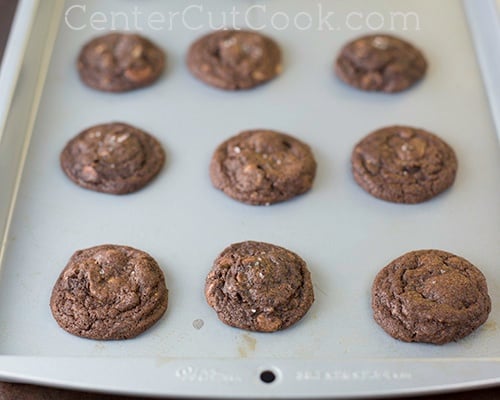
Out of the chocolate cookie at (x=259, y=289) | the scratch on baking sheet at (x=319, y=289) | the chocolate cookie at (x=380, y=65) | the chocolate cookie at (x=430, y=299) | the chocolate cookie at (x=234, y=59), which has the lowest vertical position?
the chocolate cookie at (x=430, y=299)

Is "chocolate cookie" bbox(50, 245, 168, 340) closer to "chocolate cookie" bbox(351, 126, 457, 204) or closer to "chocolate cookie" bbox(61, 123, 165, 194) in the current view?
A: "chocolate cookie" bbox(61, 123, 165, 194)

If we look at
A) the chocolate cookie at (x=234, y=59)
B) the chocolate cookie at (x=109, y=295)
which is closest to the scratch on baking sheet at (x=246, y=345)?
the chocolate cookie at (x=109, y=295)

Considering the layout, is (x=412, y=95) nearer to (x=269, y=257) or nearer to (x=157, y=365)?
(x=269, y=257)

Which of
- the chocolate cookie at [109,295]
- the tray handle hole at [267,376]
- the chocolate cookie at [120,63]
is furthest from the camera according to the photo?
the chocolate cookie at [120,63]

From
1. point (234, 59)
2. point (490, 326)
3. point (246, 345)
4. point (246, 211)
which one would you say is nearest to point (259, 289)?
point (246, 345)

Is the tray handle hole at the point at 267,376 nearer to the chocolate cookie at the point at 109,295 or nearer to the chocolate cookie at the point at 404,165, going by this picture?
the chocolate cookie at the point at 109,295

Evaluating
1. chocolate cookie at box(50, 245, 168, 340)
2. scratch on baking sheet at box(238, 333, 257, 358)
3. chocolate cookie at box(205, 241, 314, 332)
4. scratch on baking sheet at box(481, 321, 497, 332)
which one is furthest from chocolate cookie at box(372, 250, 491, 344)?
chocolate cookie at box(50, 245, 168, 340)

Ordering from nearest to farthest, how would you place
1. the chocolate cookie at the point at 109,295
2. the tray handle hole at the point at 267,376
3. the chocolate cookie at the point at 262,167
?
the tray handle hole at the point at 267,376
the chocolate cookie at the point at 109,295
the chocolate cookie at the point at 262,167
